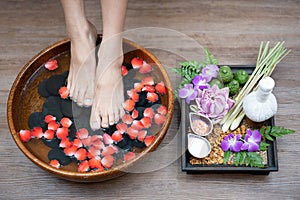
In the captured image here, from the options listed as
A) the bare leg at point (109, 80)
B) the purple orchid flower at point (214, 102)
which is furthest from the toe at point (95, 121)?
the purple orchid flower at point (214, 102)

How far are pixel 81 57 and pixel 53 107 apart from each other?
187 mm

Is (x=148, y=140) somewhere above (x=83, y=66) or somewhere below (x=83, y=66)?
below

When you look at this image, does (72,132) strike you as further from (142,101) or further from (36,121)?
(142,101)

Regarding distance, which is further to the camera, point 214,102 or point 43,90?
point 43,90

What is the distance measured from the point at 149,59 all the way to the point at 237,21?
1.49ft

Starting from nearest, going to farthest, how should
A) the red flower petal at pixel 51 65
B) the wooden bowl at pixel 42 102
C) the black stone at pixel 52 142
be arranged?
the wooden bowl at pixel 42 102 < the black stone at pixel 52 142 < the red flower petal at pixel 51 65

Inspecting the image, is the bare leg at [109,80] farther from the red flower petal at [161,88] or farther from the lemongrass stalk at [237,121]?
the lemongrass stalk at [237,121]

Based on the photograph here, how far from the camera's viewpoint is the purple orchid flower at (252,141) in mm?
Result: 1358

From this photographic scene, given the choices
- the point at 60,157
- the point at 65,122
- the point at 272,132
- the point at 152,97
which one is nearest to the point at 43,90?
the point at 65,122

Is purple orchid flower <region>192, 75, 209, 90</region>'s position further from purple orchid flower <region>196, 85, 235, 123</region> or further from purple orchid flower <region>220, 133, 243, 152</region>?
purple orchid flower <region>220, 133, 243, 152</region>

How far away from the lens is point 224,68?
4.70ft

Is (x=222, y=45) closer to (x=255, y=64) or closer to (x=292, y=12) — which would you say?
(x=255, y=64)

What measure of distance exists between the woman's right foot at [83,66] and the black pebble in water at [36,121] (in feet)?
0.39

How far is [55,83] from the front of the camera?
4.88ft
